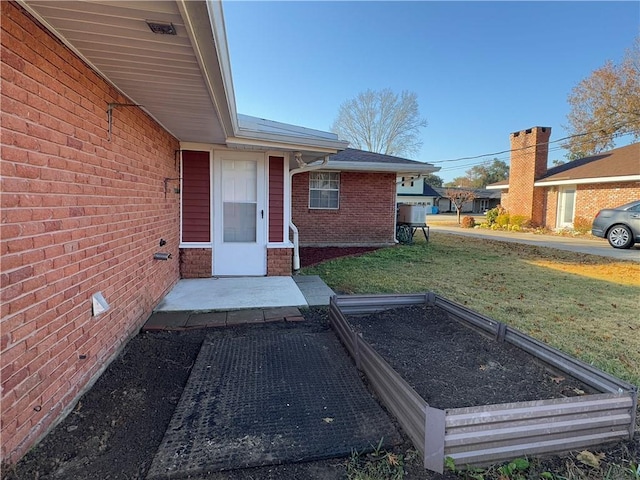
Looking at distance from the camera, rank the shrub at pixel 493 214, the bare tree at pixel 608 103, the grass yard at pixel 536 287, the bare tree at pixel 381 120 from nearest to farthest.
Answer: the grass yard at pixel 536 287 < the shrub at pixel 493 214 < the bare tree at pixel 608 103 < the bare tree at pixel 381 120

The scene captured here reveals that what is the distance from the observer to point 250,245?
580 cm

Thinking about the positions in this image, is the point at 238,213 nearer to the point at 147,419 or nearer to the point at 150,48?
the point at 150,48

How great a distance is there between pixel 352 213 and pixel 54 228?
348 inches

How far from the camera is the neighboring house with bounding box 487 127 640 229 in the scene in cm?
1375

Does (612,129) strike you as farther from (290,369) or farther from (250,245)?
(290,369)

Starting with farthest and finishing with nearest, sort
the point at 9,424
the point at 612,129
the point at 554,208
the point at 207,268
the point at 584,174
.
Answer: the point at 612,129
the point at 554,208
the point at 584,174
the point at 207,268
the point at 9,424

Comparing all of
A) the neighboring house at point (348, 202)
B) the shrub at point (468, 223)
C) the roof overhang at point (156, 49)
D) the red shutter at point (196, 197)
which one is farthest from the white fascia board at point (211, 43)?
the shrub at point (468, 223)

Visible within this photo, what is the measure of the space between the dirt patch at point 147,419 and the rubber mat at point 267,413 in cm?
8

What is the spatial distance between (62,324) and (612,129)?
27973mm

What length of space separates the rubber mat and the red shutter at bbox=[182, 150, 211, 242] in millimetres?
2876

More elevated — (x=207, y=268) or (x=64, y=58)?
(x=64, y=58)

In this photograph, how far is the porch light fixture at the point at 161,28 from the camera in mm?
1823

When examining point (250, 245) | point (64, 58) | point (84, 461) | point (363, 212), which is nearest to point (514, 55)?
point (363, 212)

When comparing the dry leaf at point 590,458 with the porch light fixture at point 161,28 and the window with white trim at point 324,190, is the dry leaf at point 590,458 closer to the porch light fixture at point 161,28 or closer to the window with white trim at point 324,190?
the porch light fixture at point 161,28
